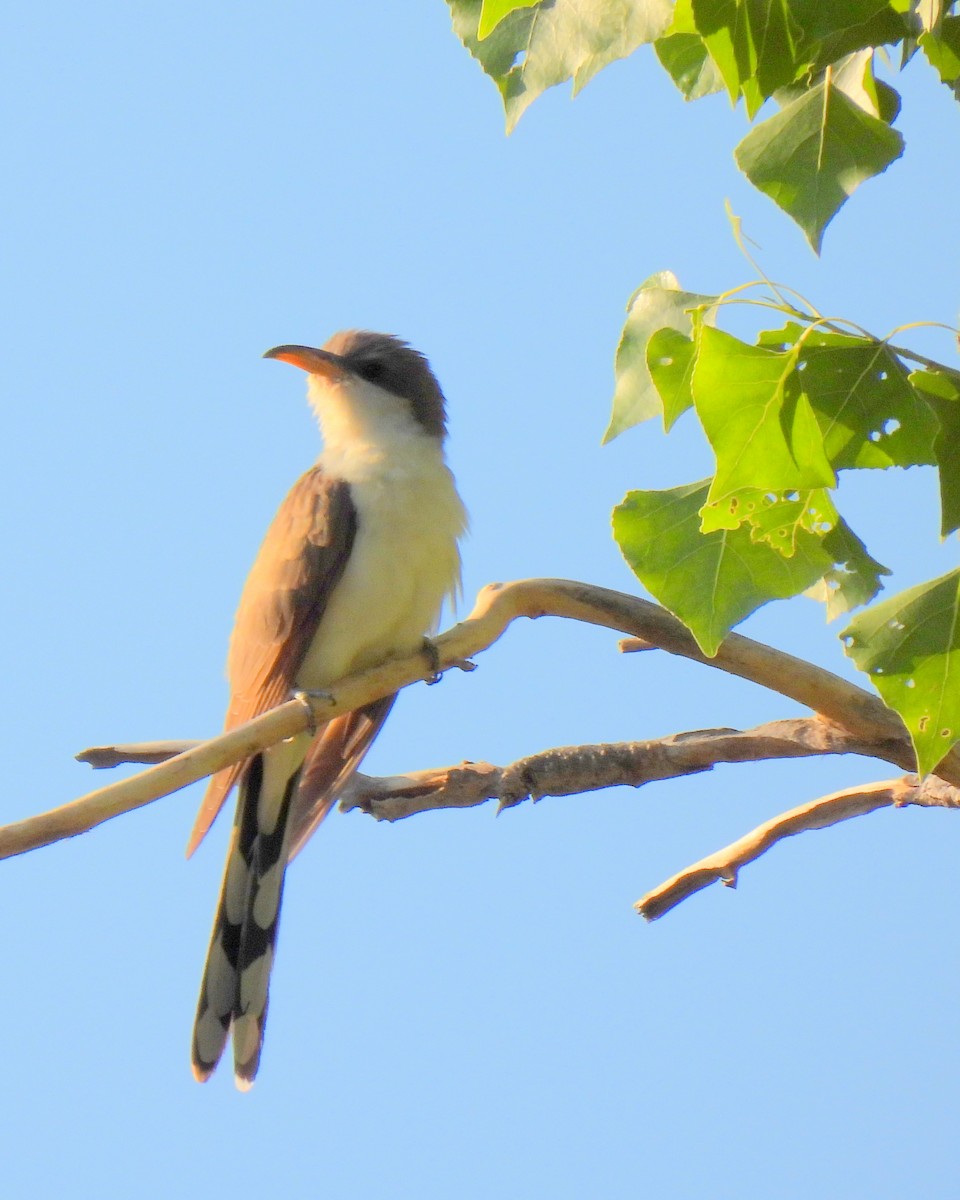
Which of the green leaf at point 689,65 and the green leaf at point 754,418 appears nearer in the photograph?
the green leaf at point 754,418

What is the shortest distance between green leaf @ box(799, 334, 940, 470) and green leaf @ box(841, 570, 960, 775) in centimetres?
28

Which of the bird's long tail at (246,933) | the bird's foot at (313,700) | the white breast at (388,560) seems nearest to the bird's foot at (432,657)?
the bird's foot at (313,700)

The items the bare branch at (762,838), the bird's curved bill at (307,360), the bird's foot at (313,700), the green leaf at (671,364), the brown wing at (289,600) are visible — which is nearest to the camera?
the green leaf at (671,364)

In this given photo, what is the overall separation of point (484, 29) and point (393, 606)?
286 cm

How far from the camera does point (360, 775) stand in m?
4.53

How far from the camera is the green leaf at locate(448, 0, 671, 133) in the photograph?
2.21 meters

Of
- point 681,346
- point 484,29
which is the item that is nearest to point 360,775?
point 681,346

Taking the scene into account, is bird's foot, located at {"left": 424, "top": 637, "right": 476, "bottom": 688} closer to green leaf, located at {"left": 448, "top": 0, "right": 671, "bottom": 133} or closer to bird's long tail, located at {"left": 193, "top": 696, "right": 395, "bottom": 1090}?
bird's long tail, located at {"left": 193, "top": 696, "right": 395, "bottom": 1090}

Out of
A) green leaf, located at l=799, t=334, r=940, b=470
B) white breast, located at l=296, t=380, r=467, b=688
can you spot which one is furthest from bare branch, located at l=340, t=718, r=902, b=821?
green leaf, located at l=799, t=334, r=940, b=470

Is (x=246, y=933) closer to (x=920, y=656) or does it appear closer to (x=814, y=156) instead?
(x=920, y=656)

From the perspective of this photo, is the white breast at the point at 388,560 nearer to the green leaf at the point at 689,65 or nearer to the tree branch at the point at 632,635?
the tree branch at the point at 632,635

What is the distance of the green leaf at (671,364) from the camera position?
7.11 feet

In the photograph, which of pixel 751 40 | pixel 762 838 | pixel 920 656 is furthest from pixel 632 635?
pixel 751 40

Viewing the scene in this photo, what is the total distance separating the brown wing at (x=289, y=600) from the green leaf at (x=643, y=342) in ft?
7.61
